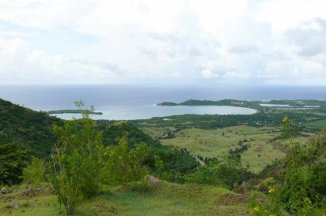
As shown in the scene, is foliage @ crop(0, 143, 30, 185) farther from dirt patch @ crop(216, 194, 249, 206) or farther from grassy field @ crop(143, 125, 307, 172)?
grassy field @ crop(143, 125, 307, 172)

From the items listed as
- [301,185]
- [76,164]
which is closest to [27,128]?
[76,164]

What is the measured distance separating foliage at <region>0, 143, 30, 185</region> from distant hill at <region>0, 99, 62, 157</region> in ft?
34.5

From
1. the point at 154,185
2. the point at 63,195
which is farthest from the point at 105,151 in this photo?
the point at 63,195

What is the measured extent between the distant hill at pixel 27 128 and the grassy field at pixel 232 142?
4248 cm

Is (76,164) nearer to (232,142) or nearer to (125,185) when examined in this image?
(125,185)

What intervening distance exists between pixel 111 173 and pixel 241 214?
27.4 feet

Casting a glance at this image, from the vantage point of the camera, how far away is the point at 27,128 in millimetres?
55500

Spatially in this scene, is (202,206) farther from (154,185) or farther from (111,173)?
(111,173)

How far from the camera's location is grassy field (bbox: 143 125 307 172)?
93.0 metres

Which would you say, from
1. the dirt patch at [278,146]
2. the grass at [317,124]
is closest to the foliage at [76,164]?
the dirt patch at [278,146]

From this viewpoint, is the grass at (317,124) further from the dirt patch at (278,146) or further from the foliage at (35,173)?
the foliage at (35,173)

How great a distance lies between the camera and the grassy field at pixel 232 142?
305 ft

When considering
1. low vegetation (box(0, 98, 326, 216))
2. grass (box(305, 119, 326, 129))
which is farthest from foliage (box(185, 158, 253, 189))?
grass (box(305, 119, 326, 129))

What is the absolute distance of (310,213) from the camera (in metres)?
8.98
